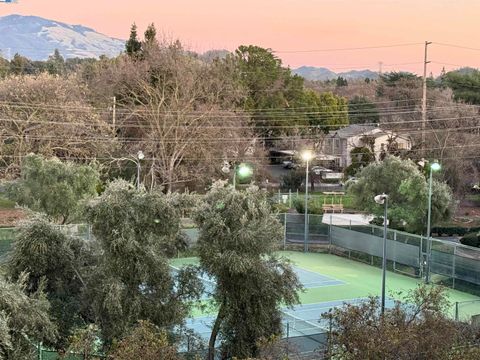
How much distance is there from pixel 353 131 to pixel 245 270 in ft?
184

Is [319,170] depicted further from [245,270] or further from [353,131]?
[245,270]

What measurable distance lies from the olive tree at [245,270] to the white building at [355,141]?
149 ft

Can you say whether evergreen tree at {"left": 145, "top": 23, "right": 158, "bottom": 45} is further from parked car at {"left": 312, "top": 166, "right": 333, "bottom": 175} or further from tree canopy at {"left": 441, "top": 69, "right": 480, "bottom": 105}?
tree canopy at {"left": 441, "top": 69, "right": 480, "bottom": 105}

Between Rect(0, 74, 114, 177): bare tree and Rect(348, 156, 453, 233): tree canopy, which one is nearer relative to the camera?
Rect(348, 156, 453, 233): tree canopy

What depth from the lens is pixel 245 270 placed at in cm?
1541

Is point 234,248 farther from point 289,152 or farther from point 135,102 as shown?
point 289,152

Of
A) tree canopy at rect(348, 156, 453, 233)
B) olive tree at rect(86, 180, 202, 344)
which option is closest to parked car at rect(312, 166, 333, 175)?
tree canopy at rect(348, 156, 453, 233)

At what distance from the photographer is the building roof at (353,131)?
2650 inches

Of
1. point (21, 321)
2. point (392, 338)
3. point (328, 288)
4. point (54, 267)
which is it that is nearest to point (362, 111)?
point (328, 288)

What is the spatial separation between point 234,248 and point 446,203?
1905 cm

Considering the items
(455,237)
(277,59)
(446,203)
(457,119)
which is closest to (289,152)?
(277,59)

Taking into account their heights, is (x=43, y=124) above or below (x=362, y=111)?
below

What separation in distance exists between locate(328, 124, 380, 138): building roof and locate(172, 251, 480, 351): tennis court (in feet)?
118

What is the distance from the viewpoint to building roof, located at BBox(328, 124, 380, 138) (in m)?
67.3
